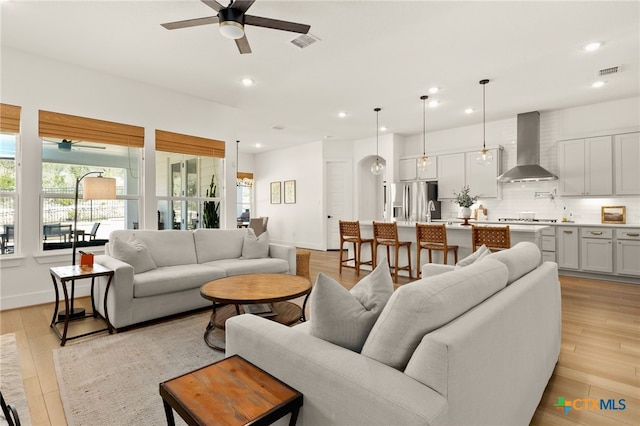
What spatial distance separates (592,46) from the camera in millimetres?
3525

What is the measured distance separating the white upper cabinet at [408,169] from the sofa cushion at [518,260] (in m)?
5.40

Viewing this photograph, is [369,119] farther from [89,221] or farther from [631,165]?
[89,221]

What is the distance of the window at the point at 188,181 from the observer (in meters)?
4.96

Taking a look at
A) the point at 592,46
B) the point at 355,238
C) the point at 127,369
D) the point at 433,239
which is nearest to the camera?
the point at 127,369

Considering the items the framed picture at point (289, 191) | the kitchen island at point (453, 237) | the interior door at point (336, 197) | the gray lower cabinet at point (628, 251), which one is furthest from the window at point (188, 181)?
the gray lower cabinet at point (628, 251)

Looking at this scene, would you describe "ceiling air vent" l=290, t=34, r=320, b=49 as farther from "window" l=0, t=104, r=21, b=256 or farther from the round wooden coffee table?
"window" l=0, t=104, r=21, b=256

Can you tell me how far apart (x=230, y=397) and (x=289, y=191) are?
8263mm

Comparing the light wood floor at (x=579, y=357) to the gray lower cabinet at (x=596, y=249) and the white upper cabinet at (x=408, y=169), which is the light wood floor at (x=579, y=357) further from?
the white upper cabinet at (x=408, y=169)

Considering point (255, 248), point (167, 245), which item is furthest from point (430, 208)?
point (167, 245)

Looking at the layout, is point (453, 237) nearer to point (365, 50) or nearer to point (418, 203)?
point (418, 203)

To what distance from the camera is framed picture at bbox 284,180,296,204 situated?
9148 mm

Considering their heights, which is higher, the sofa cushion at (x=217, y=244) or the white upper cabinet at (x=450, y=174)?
the white upper cabinet at (x=450, y=174)

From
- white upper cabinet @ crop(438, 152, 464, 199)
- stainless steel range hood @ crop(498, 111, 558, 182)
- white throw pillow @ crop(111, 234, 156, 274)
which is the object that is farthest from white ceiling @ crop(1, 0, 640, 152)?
white throw pillow @ crop(111, 234, 156, 274)

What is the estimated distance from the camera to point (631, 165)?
5020mm
